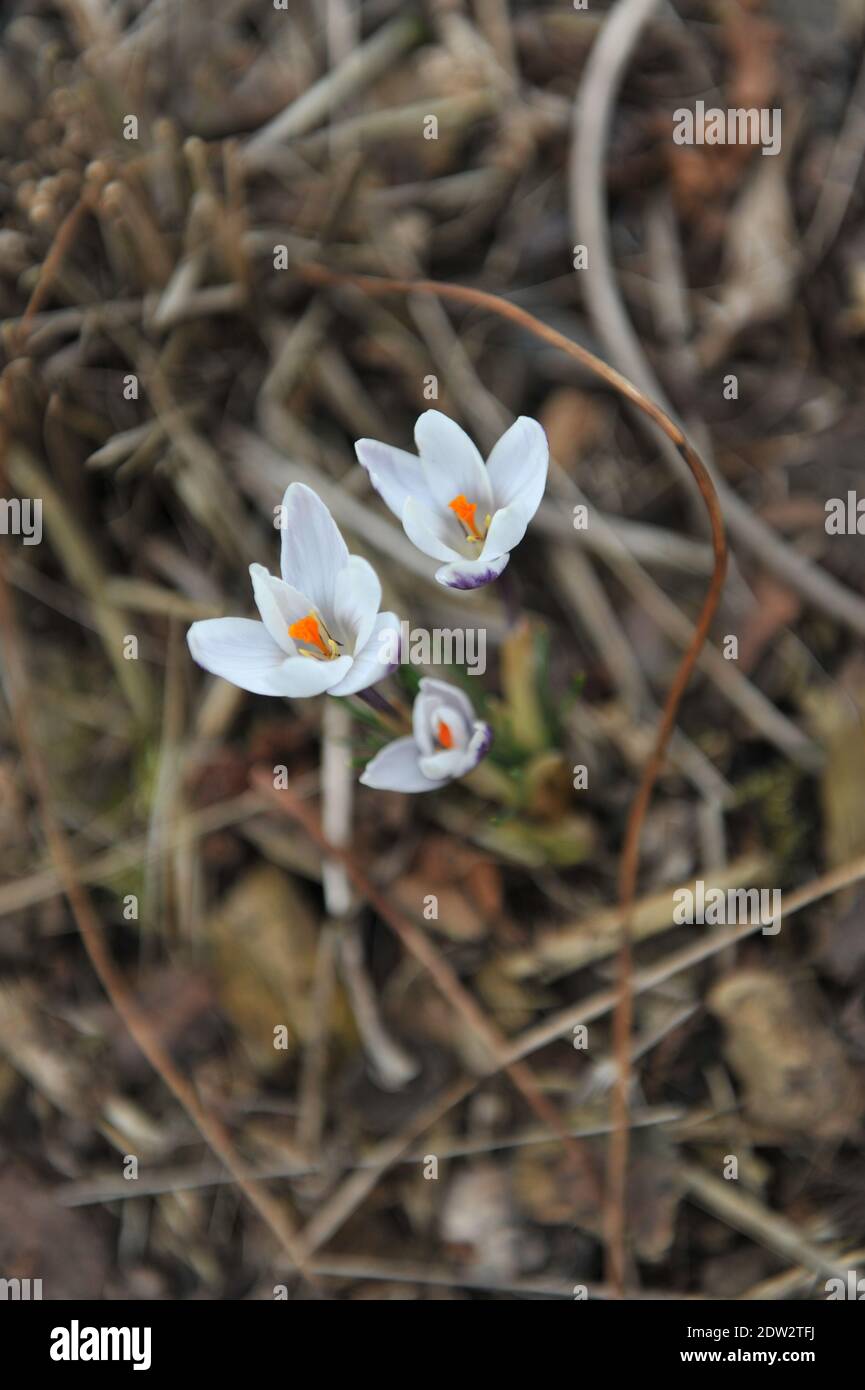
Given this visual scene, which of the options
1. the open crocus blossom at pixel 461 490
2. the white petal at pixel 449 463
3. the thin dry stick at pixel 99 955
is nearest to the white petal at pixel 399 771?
the open crocus blossom at pixel 461 490

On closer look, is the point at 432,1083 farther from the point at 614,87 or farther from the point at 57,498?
the point at 614,87

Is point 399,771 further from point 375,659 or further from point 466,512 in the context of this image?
point 466,512

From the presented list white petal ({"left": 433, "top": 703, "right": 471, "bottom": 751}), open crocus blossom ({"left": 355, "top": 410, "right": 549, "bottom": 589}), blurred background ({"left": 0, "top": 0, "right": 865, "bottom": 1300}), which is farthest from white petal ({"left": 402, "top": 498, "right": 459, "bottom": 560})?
blurred background ({"left": 0, "top": 0, "right": 865, "bottom": 1300})

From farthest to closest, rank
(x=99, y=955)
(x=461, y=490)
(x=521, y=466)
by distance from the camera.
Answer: (x=99, y=955)
(x=461, y=490)
(x=521, y=466)

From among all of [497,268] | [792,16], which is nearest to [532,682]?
[497,268]

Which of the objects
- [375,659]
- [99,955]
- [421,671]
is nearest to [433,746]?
[375,659]

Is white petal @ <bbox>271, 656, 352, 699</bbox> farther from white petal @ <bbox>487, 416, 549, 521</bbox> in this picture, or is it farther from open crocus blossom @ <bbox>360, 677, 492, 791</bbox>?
Result: white petal @ <bbox>487, 416, 549, 521</bbox>

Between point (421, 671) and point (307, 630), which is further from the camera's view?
point (421, 671)
